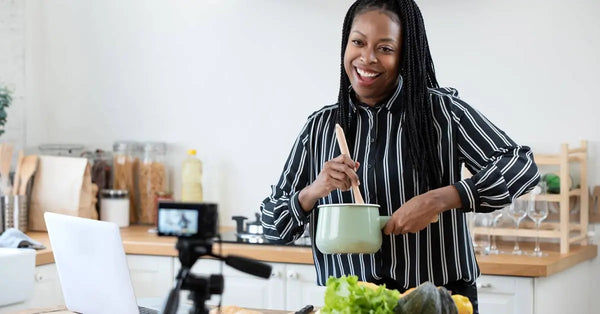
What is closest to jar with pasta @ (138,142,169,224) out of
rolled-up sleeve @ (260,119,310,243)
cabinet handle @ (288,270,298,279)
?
cabinet handle @ (288,270,298,279)

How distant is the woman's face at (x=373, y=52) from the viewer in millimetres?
1876

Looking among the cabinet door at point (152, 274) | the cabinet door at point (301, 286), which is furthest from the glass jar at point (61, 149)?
the cabinet door at point (301, 286)

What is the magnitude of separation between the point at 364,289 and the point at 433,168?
608 mm

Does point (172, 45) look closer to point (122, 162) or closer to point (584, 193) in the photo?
point (122, 162)

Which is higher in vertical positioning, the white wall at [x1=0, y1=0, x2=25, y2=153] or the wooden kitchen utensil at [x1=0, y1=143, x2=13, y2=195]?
the white wall at [x1=0, y1=0, x2=25, y2=153]

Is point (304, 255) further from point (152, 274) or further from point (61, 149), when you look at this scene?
point (61, 149)

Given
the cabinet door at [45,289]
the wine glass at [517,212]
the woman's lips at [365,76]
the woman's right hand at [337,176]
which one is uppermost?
the woman's lips at [365,76]

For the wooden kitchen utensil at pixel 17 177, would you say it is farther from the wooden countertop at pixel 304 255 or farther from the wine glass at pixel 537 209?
the wine glass at pixel 537 209

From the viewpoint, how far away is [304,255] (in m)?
2.99

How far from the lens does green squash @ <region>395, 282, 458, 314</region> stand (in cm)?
134

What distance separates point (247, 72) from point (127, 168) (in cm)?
68

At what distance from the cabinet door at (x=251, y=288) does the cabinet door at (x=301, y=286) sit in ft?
0.10

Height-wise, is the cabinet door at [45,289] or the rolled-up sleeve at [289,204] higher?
the rolled-up sleeve at [289,204]

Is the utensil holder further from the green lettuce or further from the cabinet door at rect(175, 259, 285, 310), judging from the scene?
the green lettuce
